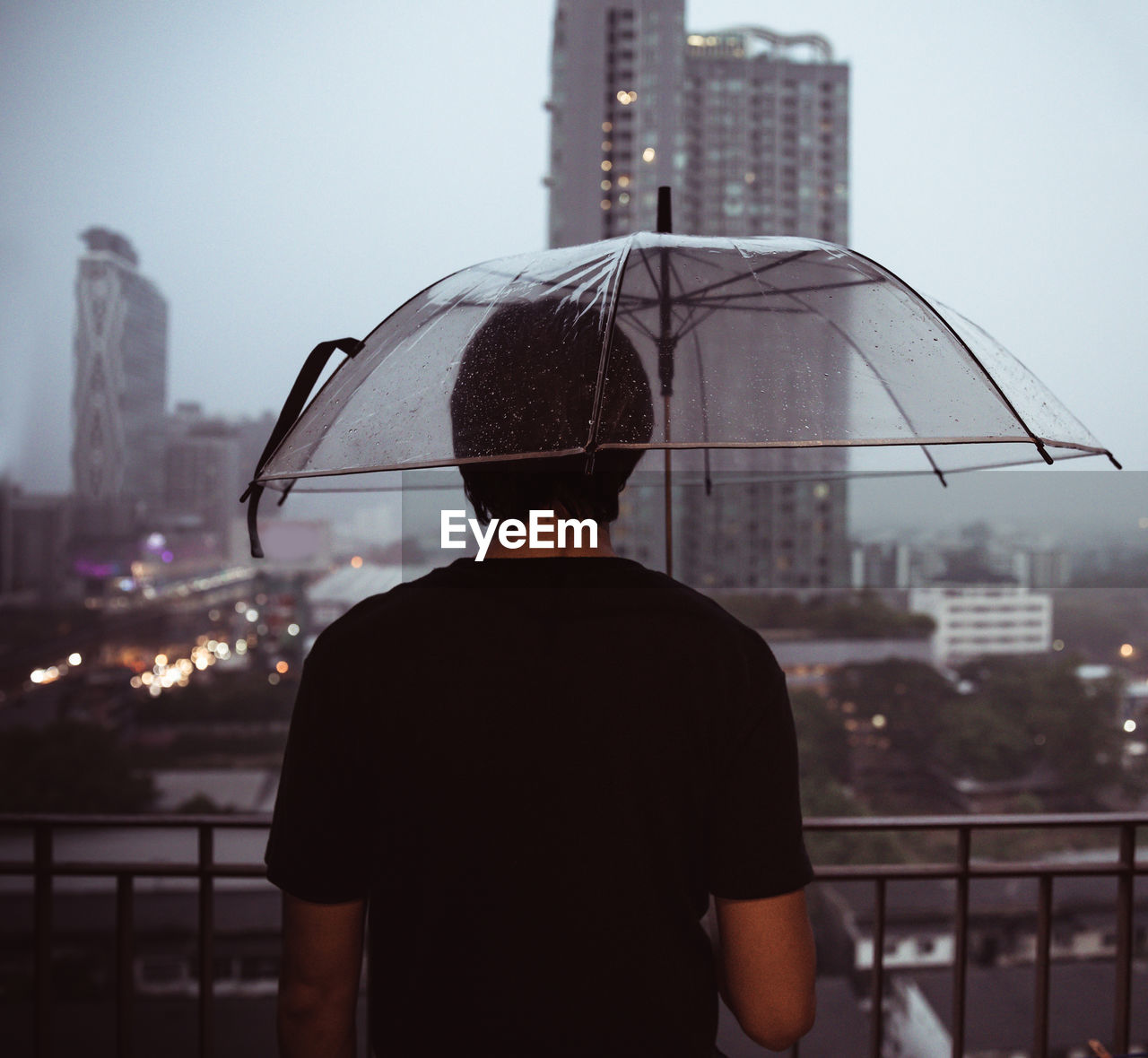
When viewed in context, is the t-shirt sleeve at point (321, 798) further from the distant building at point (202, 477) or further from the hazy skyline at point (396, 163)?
the distant building at point (202, 477)

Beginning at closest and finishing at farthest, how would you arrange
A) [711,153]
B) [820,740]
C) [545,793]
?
[545,793] < [820,740] < [711,153]

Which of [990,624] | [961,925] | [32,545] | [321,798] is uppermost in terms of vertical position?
[321,798]

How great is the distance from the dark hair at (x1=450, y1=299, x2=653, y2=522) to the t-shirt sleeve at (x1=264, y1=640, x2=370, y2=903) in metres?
0.28

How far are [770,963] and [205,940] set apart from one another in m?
1.64

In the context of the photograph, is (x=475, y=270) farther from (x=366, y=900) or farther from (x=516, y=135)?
(x=516, y=135)

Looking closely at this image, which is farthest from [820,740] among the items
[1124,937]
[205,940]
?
[205,940]

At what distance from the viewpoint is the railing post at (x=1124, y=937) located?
6.26 feet

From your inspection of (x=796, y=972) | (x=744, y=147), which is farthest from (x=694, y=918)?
(x=744, y=147)

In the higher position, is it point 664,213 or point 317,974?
point 664,213

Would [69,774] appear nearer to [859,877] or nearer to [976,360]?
[859,877]

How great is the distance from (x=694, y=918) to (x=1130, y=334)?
18.5 metres

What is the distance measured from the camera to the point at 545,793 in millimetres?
782

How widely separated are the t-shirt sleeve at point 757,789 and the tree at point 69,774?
26.5 metres

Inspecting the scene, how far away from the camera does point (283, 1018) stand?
2.93 ft
